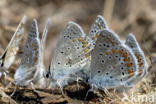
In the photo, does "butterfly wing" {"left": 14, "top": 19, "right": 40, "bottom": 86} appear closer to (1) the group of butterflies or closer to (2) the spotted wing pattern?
(1) the group of butterflies

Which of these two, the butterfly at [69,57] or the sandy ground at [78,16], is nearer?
the butterfly at [69,57]

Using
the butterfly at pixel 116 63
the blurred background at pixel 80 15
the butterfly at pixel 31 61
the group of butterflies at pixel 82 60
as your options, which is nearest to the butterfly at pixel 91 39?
the group of butterflies at pixel 82 60

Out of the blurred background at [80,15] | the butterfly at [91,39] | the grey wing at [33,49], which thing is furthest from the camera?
the blurred background at [80,15]

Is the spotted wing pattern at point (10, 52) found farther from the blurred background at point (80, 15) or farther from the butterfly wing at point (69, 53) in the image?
the blurred background at point (80, 15)

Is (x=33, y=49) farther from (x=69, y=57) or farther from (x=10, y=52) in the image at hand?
(x=10, y=52)

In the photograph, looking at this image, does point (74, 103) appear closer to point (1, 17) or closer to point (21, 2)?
point (1, 17)

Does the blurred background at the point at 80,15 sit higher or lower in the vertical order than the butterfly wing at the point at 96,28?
higher

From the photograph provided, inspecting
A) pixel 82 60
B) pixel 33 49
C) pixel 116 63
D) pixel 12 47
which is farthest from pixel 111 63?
pixel 12 47

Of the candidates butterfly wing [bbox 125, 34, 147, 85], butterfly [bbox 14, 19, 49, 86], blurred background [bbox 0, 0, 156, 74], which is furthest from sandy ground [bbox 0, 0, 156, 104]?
butterfly wing [bbox 125, 34, 147, 85]
